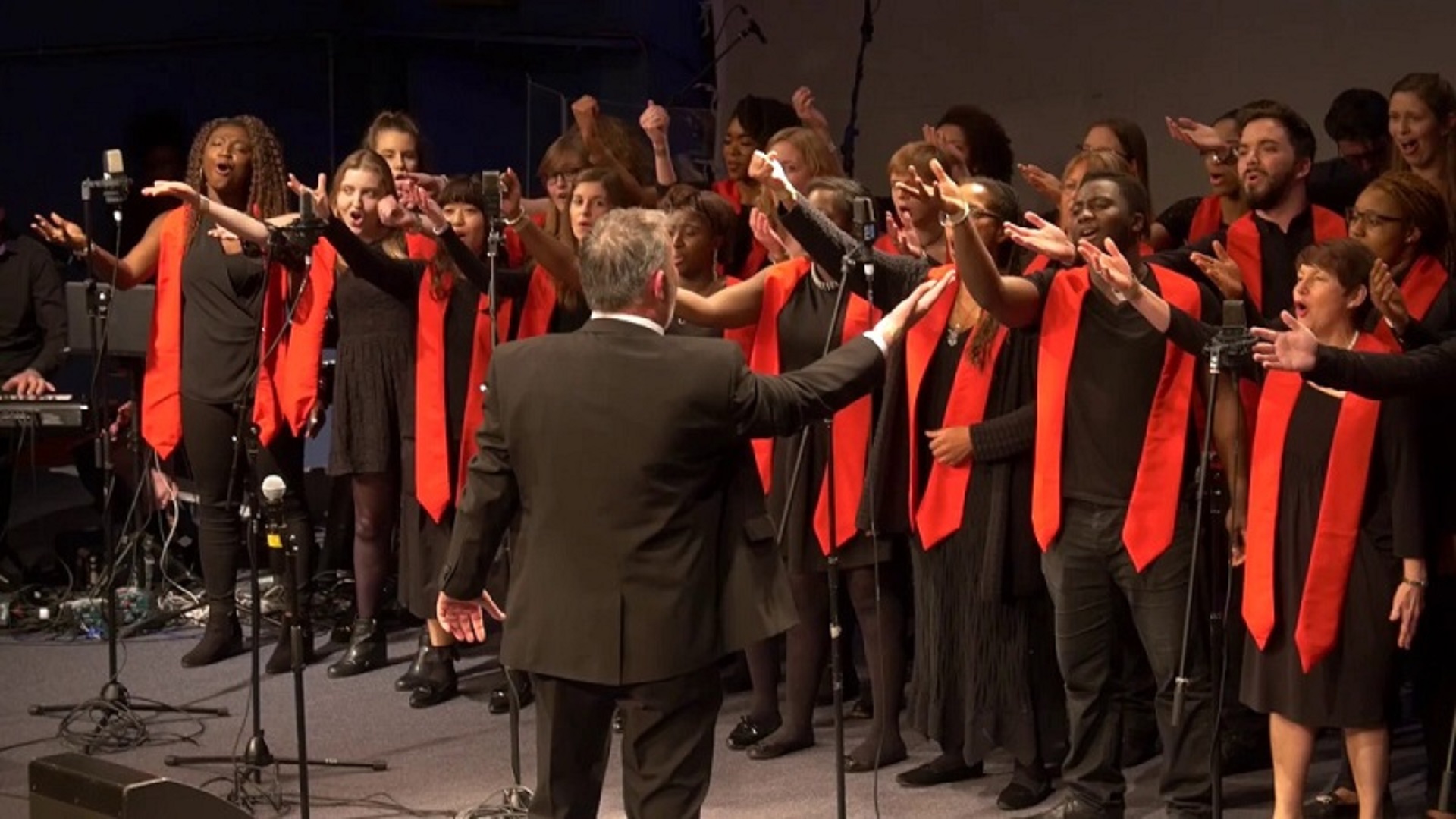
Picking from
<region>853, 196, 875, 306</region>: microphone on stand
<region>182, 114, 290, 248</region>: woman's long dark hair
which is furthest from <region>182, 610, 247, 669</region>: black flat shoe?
<region>853, 196, 875, 306</region>: microphone on stand

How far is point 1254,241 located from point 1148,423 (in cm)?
93

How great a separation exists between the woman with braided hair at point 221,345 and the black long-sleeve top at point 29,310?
1088mm

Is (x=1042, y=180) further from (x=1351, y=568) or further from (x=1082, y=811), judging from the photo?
(x=1082, y=811)

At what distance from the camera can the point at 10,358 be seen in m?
7.75

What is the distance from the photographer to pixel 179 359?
6773 millimetres

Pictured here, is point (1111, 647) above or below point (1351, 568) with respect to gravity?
below

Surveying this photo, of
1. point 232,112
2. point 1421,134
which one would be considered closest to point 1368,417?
point 1421,134

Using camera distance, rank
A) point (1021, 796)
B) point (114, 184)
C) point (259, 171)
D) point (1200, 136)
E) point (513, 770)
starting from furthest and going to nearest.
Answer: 1. point (259, 171)
2. point (1200, 136)
3. point (114, 184)
4. point (1021, 796)
5. point (513, 770)

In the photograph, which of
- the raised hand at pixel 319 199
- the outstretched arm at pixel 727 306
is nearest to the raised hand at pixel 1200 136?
the outstretched arm at pixel 727 306

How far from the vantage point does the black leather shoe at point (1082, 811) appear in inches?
197

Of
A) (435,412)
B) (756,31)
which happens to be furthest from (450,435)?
(756,31)

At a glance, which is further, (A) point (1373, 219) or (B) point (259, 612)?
(B) point (259, 612)

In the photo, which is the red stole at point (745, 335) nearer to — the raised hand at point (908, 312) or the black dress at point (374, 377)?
the black dress at point (374, 377)

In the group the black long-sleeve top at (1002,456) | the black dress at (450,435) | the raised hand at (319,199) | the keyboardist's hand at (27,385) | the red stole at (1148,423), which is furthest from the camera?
the keyboardist's hand at (27,385)
